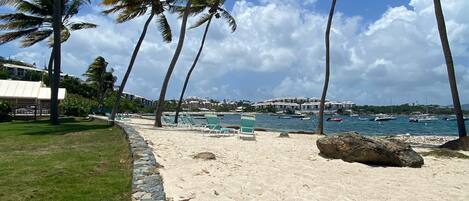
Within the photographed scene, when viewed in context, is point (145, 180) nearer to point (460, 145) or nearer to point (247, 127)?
point (247, 127)

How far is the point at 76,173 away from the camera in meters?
6.45

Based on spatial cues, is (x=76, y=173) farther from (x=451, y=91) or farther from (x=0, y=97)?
(x=0, y=97)

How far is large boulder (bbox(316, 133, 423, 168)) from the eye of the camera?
31.4 ft

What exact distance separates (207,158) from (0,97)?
22.5m

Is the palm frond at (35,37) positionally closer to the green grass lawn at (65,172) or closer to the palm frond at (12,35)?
the palm frond at (12,35)

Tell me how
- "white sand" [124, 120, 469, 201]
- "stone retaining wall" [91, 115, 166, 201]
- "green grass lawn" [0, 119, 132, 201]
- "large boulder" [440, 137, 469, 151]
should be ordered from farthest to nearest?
"large boulder" [440, 137, 469, 151] → "white sand" [124, 120, 469, 201] → "green grass lawn" [0, 119, 132, 201] → "stone retaining wall" [91, 115, 166, 201]

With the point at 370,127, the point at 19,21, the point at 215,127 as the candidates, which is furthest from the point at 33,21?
the point at 370,127

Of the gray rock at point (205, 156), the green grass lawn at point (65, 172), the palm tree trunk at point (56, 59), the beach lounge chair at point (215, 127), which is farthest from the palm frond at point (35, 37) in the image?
the gray rock at point (205, 156)

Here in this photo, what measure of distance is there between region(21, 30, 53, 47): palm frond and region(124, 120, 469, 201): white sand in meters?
19.6

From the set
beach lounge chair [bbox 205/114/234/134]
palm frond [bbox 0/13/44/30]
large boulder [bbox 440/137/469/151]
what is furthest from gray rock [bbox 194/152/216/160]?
palm frond [bbox 0/13/44/30]

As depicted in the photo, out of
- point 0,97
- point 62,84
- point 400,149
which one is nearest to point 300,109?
point 62,84

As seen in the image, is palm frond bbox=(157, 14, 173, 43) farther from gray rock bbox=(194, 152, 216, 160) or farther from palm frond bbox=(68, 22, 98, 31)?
gray rock bbox=(194, 152, 216, 160)

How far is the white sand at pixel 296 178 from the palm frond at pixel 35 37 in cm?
1965

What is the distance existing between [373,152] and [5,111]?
21.5 m
